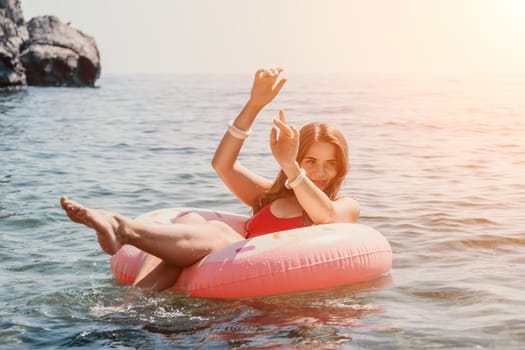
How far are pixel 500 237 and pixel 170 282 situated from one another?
3.30 meters

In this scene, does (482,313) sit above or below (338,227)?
below

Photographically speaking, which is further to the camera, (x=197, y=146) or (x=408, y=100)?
(x=408, y=100)

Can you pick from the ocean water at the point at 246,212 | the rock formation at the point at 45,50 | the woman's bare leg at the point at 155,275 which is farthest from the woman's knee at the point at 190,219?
the rock formation at the point at 45,50

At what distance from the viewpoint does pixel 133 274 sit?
4.95m

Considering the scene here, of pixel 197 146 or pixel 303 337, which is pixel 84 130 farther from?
pixel 303 337

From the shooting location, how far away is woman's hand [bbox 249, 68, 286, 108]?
15.8ft

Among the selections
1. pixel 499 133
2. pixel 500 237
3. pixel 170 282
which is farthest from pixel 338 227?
pixel 499 133

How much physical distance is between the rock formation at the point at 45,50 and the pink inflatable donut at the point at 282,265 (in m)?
36.2

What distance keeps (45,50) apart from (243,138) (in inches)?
1581

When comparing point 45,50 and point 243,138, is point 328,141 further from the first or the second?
point 45,50

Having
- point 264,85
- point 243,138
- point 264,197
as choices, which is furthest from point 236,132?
point 264,197

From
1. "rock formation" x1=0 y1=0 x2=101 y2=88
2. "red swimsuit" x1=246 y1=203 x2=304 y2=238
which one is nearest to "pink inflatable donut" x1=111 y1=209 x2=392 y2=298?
"red swimsuit" x1=246 y1=203 x2=304 y2=238

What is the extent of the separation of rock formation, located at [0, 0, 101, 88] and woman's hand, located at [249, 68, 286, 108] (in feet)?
118

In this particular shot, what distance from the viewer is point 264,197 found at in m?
5.16
